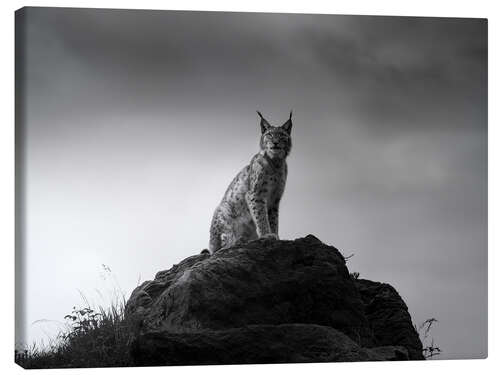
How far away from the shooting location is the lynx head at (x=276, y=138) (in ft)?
46.4

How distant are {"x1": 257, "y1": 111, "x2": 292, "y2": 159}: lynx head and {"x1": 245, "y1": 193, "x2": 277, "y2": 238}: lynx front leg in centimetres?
64

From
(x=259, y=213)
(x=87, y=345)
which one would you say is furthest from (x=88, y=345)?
(x=259, y=213)

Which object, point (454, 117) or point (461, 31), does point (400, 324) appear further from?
point (461, 31)

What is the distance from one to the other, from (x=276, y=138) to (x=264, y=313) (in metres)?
2.51

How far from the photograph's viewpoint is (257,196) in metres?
14.2

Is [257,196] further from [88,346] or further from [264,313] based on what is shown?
[88,346]

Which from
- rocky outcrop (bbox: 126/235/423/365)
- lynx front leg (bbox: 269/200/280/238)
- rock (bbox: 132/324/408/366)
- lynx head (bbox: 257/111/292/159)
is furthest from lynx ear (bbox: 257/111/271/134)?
rock (bbox: 132/324/408/366)

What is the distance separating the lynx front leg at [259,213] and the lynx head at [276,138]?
64cm

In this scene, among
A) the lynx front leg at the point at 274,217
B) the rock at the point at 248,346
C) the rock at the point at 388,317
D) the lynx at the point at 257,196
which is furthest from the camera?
the lynx front leg at the point at 274,217

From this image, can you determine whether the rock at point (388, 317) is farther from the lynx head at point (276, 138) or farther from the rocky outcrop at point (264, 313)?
the lynx head at point (276, 138)

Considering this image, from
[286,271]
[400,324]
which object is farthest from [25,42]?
[400,324]

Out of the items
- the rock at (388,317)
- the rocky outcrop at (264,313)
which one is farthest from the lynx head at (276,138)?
the rock at (388,317)

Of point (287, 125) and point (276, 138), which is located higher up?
point (287, 125)

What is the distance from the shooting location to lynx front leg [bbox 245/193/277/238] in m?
14.1
